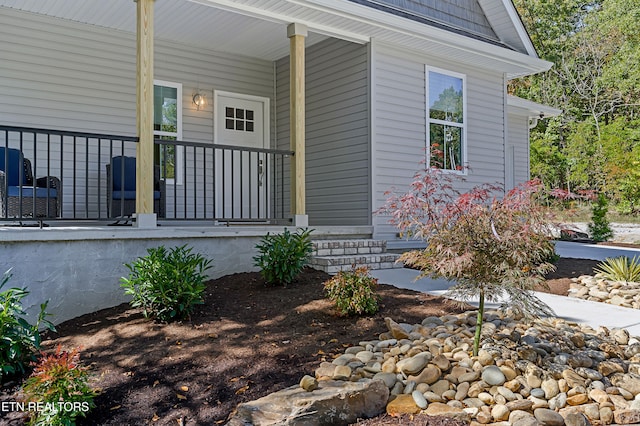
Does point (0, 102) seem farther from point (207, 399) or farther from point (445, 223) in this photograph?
point (445, 223)

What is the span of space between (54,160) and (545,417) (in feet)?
21.0

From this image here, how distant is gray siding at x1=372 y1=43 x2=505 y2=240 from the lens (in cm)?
717

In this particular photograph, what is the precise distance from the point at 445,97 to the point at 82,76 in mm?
5317

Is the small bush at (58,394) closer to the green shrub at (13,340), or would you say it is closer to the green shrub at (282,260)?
the green shrub at (13,340)

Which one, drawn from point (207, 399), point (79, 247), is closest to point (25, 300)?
point (79, 247)

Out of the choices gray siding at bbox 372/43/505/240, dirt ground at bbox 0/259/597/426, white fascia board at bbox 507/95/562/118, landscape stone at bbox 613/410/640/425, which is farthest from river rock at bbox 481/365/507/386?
white fascia board at bbox 507/95/562/118

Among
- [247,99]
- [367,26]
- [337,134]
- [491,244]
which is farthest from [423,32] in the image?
[491,244]

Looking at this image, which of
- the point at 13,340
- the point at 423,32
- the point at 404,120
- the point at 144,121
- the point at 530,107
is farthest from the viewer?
the point at 530,107

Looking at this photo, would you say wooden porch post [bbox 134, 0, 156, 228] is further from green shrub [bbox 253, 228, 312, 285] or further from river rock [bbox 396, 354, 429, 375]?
river rock [bbox 396, 354, 429, 375]

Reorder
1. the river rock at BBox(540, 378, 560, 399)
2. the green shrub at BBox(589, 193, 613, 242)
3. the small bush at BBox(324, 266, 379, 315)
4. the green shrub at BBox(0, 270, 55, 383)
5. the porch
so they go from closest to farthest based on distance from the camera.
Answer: the river rock at BBox(540, 378, 560, 399) → the green shrub at BBox(0, 270, 55, 383) → the small bush at BBox(324, 266, 379, 315) → the porch → the green shrub at BBox(589, 193, 613, 242)

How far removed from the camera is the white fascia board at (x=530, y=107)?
1080cm

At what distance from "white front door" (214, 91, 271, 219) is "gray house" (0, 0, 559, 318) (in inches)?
1.1

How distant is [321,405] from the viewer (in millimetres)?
2646

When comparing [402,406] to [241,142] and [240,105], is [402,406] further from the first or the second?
[240,105]
